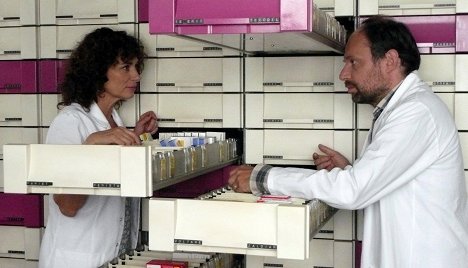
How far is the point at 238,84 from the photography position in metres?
3.84

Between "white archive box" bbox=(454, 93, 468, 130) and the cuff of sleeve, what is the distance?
4.44 feet

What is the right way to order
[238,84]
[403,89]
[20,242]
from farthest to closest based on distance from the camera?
[20,242], [238,84], [403,89]

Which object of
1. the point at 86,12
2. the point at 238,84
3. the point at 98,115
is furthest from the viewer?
the point at 86,12

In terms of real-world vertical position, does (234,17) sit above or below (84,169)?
above

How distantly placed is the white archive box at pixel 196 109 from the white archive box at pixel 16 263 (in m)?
1.20

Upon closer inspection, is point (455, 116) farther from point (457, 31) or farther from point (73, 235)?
point (73, 235)

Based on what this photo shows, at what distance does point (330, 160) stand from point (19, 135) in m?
1.94

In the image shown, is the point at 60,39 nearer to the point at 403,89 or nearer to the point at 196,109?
the point at 196,109

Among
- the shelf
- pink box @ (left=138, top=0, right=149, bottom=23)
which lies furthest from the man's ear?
pink box @ (left=138, top=0, right=149, bottom=23)

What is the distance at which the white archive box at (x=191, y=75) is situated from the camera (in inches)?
152

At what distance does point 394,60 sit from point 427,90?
0.20 meters

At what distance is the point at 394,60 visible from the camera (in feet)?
9.82

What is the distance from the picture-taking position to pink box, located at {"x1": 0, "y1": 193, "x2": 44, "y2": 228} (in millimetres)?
4172

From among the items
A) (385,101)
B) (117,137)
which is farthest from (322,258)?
(117,137)
